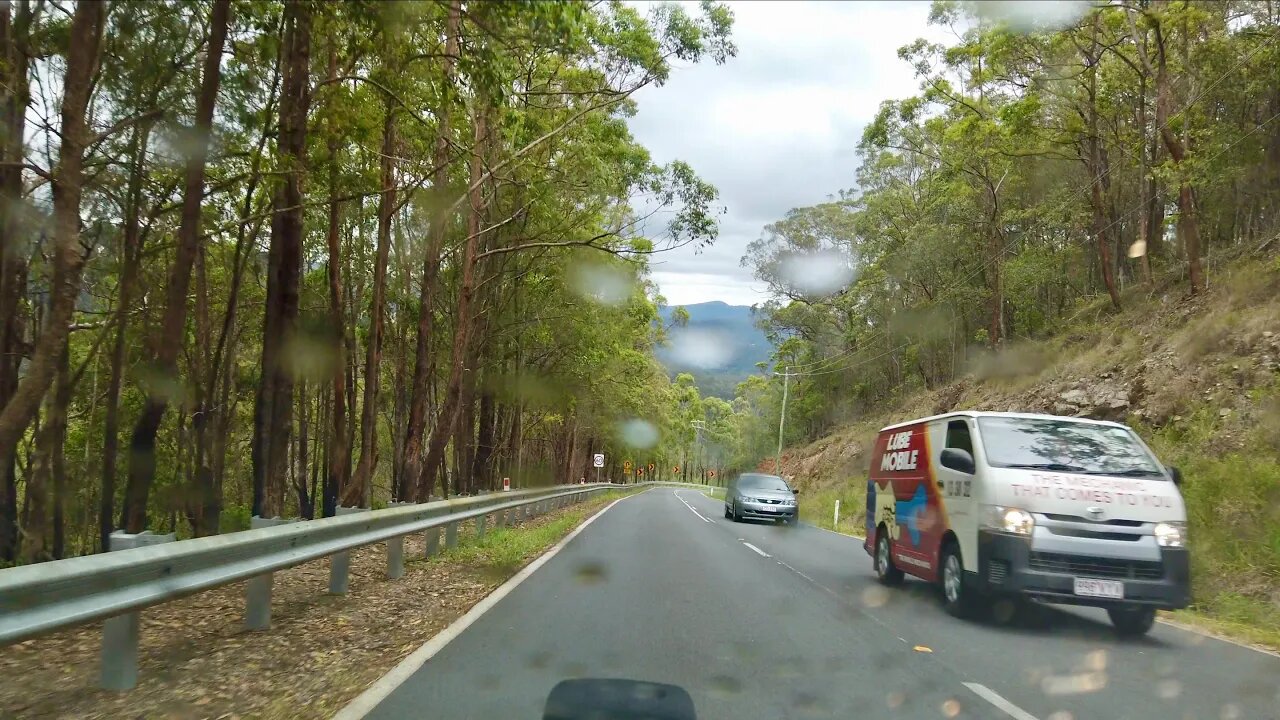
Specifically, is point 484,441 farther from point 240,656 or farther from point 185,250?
point 240,656

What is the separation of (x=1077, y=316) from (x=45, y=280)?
29.3 m

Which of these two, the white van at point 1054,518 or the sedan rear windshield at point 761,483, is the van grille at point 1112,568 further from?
the sedan rear windshield at point 761,483

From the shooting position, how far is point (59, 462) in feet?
61.3

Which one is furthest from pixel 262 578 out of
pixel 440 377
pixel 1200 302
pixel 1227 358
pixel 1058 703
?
pixel 440 377

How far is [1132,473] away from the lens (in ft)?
28.9

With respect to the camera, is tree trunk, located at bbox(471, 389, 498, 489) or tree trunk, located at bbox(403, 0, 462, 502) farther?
tree trunk, located at bbox(471, 389, 498, 489)

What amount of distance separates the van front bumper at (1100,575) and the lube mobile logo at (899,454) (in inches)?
114

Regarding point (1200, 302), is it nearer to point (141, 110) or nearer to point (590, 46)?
point (590, 46)

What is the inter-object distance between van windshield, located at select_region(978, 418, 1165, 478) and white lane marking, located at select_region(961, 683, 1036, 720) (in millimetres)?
2918

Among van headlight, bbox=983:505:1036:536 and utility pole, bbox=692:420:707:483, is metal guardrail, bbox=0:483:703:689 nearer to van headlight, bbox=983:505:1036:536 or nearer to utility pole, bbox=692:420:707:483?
van headlight, bbox=983:505:1036:536

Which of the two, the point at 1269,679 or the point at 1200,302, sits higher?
the point at 1200,302

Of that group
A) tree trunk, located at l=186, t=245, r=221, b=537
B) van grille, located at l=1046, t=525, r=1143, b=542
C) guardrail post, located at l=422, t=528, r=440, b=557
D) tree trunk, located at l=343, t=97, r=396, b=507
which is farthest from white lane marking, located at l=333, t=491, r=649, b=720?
tree trunk, located at l=343, t=97, r=396, b=507

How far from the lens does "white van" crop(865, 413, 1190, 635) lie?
8.20 metres

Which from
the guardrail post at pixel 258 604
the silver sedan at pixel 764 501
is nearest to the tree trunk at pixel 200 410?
the guardrail post at pixel 258 604
